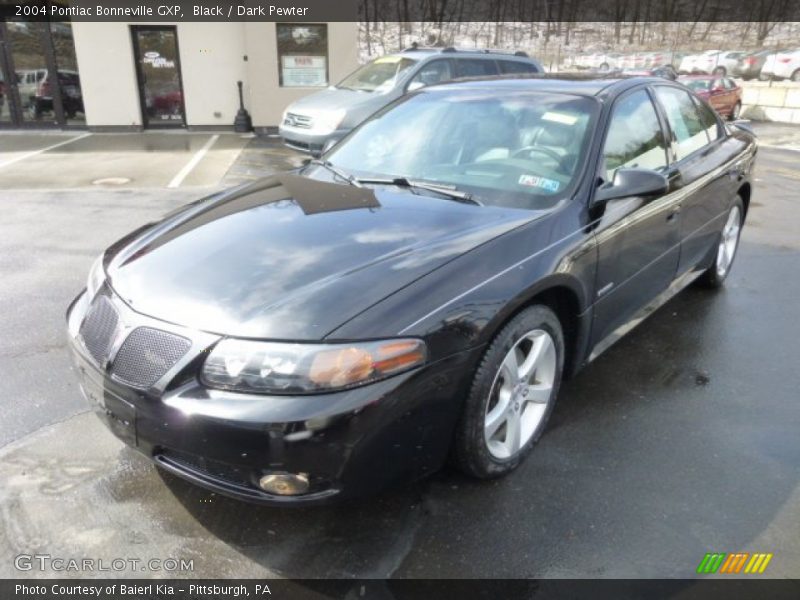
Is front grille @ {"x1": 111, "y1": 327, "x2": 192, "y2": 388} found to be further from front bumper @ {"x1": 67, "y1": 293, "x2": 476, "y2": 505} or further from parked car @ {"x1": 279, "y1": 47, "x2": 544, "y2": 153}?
parked car @ {"x1": 279, "y1": 47, "x2": 544, "y2": 153}

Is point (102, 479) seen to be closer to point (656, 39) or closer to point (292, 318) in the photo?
point (292, 318)

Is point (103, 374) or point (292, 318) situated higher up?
point (292, 318)

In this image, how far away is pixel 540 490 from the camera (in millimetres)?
2650

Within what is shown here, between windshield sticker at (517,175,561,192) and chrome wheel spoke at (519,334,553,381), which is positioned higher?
windshield sticker at (517,175,561,192)

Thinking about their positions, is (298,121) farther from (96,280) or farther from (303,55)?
(96,280)

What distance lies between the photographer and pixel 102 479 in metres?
2.70

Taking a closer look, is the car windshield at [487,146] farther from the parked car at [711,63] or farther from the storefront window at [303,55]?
the parked car at [711,63]

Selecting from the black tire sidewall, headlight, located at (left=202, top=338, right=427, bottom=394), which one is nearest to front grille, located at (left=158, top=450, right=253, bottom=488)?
headlight, located at (left=202, top=338, right=427, bottom=394)

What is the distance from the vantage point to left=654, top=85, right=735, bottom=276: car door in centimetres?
385

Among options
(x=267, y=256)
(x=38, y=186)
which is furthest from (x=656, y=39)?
(x=267, y=256)

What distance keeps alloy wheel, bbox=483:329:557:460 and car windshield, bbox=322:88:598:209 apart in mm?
669

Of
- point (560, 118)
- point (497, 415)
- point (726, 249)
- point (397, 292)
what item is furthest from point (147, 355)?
point (726, 249)

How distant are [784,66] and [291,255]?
30.7m

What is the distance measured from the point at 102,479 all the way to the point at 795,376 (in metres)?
3.74
